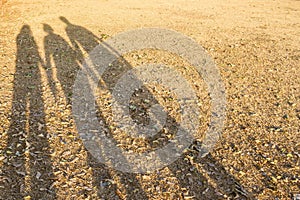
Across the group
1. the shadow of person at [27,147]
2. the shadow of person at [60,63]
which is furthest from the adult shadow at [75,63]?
the shadow of person at [27,147]

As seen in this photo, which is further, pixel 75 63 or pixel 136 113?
pixel 75 63

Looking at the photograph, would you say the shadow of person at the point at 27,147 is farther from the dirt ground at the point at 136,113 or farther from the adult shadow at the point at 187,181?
the adult shadow at the point at 187,181

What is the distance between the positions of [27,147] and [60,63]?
4.11m

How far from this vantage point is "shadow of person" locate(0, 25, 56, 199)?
4.41m

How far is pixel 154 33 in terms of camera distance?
40.2 ft

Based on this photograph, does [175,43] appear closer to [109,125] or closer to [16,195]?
[109,125]

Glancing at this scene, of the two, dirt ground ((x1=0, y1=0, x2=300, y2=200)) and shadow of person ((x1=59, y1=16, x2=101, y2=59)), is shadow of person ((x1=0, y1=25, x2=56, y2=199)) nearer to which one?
dirt ground ((x1=0, y1=0, x2=300, y2=200))

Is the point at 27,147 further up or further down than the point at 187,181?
further up

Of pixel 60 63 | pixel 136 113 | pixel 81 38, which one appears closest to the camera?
pixel 136 113

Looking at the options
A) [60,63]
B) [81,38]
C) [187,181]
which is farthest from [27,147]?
[81,38]

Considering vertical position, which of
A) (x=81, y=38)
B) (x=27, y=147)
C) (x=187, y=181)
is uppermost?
(x=81, y=38)

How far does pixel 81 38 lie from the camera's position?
1129 cm

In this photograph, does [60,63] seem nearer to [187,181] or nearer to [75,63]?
[75,63]

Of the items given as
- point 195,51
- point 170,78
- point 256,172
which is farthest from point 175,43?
point 256,172
